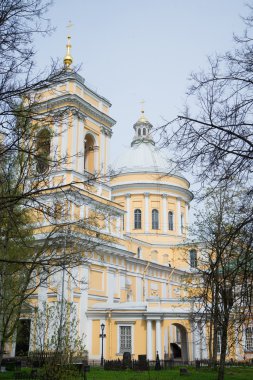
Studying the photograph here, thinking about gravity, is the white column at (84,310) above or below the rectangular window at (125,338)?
above

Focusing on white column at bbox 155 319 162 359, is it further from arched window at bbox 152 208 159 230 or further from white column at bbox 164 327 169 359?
arched window at bbox 152 208 159 230

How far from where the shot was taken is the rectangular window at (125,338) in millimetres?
33844

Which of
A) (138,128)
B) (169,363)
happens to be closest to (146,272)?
(169,363)

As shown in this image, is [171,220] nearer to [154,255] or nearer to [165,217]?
[165,217]

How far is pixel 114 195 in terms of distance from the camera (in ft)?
185

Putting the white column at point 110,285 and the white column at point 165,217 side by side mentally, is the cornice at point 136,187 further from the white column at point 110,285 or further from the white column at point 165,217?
the white column at point 110,285

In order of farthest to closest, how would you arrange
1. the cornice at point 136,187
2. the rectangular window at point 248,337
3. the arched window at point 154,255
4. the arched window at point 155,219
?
the cornice at point 136,187, the arched window at point 155,219, the arched window at point 154,255, the rectangular window at point 248,337

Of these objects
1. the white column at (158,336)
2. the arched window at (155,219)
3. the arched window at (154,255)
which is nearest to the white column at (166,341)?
the white column at (158,336)

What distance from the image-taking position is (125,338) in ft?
111

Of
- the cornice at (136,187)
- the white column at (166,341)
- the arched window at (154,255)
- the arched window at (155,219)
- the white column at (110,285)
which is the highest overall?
the cornice at (136,187)

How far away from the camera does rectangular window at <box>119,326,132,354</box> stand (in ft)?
111

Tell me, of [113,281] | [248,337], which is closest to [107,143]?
[113,281]

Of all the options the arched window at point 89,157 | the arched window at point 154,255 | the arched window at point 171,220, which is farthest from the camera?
the arched window at point 171,220

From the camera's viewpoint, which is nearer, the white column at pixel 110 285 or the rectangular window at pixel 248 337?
the rectangular window at pixel 248 337
